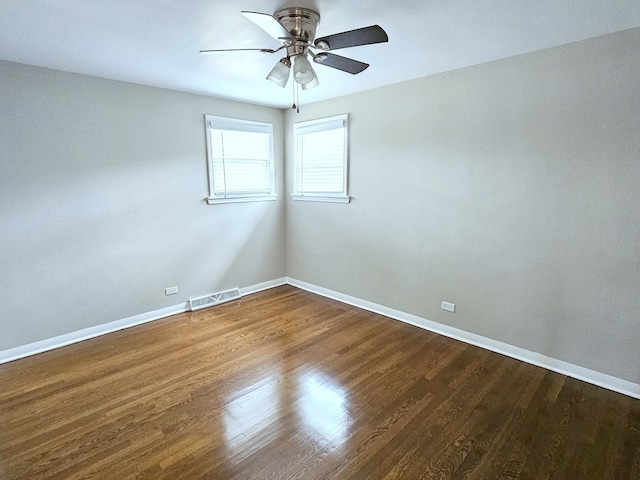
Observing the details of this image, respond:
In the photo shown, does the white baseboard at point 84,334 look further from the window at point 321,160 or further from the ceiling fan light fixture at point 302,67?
the ceiling fan light fixture at point 302,67

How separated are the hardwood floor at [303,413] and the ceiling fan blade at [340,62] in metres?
2.33

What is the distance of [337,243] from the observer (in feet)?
14.1

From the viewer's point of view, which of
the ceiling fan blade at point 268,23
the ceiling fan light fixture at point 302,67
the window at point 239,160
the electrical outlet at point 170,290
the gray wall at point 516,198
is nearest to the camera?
the ceiling fan blade at point 268,23

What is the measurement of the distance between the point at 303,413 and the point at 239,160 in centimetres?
320

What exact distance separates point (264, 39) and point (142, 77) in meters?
1.57

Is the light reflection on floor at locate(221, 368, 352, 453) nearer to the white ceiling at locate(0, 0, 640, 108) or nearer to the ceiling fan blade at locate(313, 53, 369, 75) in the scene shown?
the ceiling fan blade at locate(313, 53, 369, 75)

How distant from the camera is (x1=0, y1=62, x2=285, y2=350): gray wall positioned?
2.83 m

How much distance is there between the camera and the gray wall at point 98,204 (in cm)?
283

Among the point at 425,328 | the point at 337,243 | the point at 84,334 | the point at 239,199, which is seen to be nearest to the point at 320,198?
the point at 337,243

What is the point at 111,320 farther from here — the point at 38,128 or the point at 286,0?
the point at 286,0

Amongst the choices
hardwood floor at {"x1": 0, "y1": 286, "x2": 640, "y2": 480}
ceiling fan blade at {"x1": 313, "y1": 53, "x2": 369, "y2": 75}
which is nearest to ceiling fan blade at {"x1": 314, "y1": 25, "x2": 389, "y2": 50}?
ceiling fan blade at {"x1": 313, "y1": 53, "x2": 369, "y2": 75}

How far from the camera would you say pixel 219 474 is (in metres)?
1.76

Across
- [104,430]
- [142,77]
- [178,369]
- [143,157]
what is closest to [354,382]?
[178,369]

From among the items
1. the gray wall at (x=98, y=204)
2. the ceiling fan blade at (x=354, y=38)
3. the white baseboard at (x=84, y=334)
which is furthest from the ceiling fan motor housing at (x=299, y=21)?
the white baseboard at (x=84, y=334)
